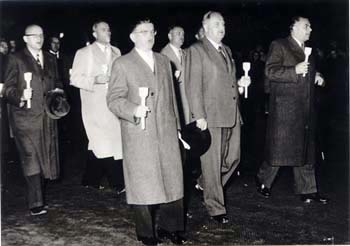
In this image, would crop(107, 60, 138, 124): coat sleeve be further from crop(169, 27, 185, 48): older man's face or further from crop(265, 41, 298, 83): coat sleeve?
crop(169, 27, 185, 48): older man's face

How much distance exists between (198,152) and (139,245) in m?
1.04

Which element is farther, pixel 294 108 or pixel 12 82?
pixel 294 108

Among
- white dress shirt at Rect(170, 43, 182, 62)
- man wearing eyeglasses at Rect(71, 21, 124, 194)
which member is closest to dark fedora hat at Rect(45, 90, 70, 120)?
man wearing eyeglasses at Rect(71, 21, 124, 194)

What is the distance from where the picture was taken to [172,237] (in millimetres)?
4648

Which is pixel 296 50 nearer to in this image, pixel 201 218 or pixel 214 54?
pixel 214 54

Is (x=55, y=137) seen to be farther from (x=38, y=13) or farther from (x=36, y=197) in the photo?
(x=38, y=13)

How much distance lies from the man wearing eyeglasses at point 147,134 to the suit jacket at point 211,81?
2.15 ft

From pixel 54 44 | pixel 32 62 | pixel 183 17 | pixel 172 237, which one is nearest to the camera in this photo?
pixel 172 237

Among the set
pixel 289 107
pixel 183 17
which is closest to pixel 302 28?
pixel 289 107

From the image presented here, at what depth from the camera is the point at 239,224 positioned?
16.9 feet

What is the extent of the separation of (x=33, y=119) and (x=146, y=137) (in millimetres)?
1593

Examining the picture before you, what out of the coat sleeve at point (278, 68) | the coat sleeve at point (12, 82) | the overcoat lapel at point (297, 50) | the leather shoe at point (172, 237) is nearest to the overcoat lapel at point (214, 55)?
the coat sleeve at point (278, 68)

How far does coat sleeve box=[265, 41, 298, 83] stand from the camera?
5676 millimetres

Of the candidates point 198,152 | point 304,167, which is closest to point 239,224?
point 198,152
